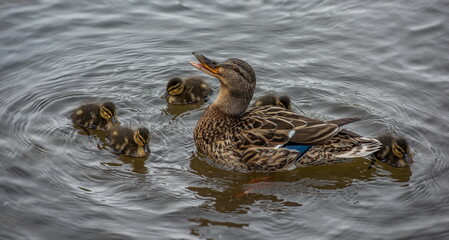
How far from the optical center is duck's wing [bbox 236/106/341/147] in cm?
548

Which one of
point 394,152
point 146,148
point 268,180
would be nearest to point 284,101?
point 268,180

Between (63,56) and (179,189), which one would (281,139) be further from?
(63,56)

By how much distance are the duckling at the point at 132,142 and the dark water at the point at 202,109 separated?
3.3 inches

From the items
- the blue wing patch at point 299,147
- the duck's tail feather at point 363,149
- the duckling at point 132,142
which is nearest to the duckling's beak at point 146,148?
the duckling at point 132,142

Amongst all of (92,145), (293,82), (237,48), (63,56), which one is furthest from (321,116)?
(63,56)

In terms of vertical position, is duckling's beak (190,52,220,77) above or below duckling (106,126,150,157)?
above

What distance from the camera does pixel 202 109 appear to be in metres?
6.66

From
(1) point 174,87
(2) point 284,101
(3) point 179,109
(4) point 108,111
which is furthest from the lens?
(3) point 179,109

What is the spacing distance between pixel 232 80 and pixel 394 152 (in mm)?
1526

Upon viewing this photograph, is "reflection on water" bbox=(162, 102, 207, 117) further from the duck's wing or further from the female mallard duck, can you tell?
the duck's wing

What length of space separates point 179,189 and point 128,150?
28.3 inches

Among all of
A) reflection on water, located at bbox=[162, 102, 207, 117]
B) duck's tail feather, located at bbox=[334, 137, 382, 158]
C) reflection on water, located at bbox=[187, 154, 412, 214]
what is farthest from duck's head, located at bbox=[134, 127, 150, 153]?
duck's tail feather, located at bbox=[334, 137, 382, 158]

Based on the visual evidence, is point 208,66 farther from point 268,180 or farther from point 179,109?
point 268,180

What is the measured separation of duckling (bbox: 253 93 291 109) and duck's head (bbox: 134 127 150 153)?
1299 mm
